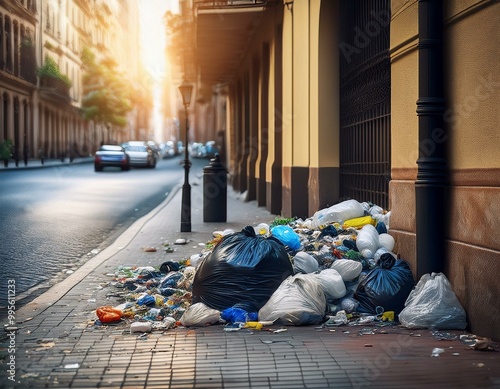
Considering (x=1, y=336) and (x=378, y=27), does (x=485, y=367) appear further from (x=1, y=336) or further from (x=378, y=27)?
(x=378, y=27)

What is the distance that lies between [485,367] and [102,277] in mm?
4920

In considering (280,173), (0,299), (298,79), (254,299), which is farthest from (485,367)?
(280,173)

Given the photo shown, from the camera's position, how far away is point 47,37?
5003cm

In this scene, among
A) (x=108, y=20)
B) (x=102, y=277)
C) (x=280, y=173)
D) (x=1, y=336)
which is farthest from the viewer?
(x=108, y=20)

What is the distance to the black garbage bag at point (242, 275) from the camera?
6.09 metres

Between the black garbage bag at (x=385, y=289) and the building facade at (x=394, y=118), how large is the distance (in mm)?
202

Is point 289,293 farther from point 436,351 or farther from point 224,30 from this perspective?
point 224,30

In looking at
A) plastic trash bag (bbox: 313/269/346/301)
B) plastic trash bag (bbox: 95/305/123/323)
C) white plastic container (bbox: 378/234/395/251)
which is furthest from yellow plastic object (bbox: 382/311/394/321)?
plastic trash bag (bbox: 95/305/123/323)

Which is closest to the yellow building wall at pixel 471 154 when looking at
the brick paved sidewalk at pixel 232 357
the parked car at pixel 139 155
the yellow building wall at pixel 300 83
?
the brick paved sidewalk at pixel 232 357

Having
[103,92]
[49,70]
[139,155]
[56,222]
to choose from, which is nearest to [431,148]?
[56,222]

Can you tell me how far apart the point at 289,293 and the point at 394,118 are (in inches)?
98.1

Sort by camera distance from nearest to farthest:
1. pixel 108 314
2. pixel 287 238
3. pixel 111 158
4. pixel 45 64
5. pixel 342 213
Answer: pixel 108 314 < pixel 287 238 < pixel 342 213 < pixel 111 158 < pixel 45 64

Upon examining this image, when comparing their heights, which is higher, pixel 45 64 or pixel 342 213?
pixel 45 64

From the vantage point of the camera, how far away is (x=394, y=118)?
7.41 m
